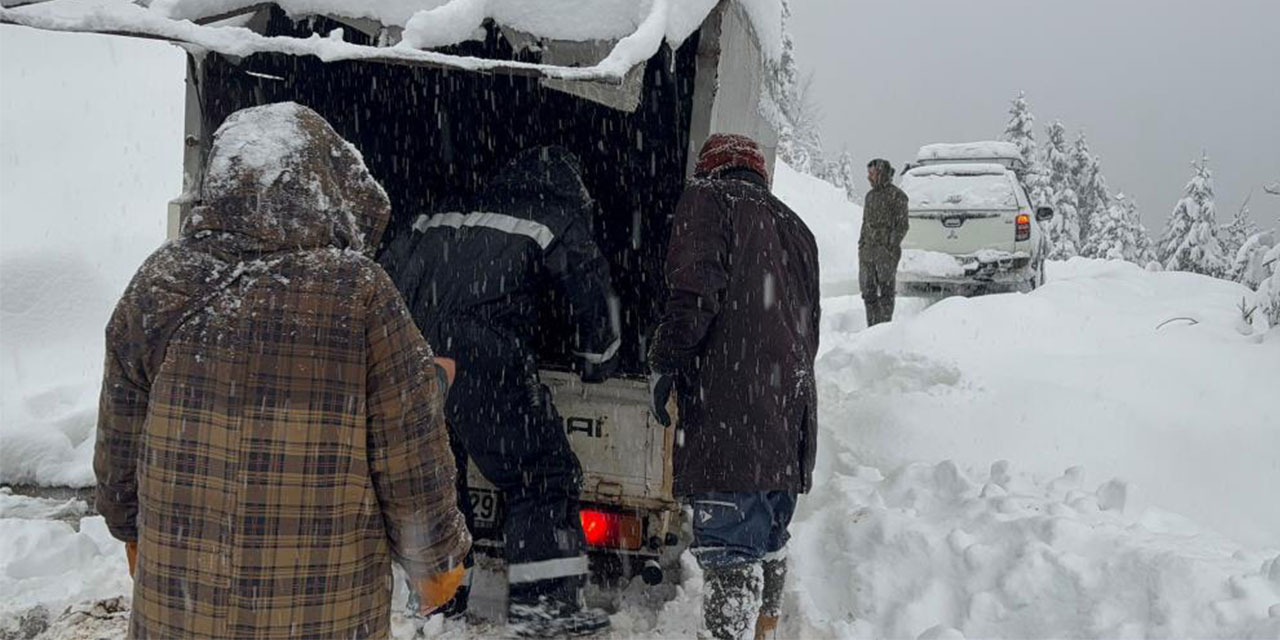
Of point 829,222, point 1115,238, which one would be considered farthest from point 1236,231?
point 829,222

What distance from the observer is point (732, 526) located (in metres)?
3.29

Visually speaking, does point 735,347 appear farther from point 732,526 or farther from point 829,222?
point 829,222

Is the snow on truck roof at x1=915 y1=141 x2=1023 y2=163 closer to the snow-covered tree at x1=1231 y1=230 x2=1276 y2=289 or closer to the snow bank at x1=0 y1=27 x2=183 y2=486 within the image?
the snow-covered tree at x1=1231 y1=230 x2=1276 y2=289

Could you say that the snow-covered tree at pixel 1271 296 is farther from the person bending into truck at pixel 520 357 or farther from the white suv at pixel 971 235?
the person bending into truck at pixel 520 357

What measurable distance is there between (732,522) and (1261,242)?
37.0 ft

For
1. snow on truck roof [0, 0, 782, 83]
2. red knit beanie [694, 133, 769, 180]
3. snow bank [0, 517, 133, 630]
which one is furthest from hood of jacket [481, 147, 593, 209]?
snow bank [0, 517, 133, 630]

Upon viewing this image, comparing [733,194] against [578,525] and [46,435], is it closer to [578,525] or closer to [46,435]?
[578,525]

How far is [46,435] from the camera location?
6020 mm

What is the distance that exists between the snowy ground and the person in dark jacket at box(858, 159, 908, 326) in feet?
2.52

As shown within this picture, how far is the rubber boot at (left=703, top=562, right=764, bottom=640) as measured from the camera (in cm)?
327

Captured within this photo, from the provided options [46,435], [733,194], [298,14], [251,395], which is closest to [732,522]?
[733,194]

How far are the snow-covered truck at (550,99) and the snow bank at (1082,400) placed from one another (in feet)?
6.45

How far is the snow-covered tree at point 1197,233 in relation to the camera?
34.8 m

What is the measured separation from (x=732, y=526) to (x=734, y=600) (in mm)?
256
